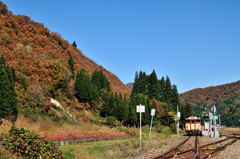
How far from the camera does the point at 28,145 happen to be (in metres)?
9.71

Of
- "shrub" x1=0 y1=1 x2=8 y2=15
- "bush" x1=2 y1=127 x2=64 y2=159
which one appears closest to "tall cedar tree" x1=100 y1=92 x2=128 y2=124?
"shrub" x1=0 y1=1 x2=8 y2=15

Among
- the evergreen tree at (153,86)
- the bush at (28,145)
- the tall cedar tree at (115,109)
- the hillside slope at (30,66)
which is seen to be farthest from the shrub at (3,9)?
the bush at (28,145)

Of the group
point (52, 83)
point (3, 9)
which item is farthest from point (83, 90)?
point (3, 9)

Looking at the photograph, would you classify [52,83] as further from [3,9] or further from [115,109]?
[3,9]

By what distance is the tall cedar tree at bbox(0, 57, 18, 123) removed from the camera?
26062 mm

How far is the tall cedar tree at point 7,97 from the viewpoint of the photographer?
85.5ft

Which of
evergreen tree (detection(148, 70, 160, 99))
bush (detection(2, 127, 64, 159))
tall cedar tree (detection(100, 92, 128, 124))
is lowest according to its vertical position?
bush (detection(2, 127, 64, 159))

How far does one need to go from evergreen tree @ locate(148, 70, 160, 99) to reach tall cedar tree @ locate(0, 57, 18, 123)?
205ft

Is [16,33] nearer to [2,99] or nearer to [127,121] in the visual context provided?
[127,121]

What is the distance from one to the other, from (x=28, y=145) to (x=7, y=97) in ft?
62.9

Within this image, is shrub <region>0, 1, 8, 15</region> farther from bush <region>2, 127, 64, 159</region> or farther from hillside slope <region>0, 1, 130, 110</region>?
bush <region>2, 127, 64, 159</region>

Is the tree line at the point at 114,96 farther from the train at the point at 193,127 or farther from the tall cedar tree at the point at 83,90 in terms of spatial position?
the train at the point at 193,127

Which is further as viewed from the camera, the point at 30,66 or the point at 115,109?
the point at 115,109

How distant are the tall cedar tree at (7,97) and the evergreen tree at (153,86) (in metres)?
62.4
